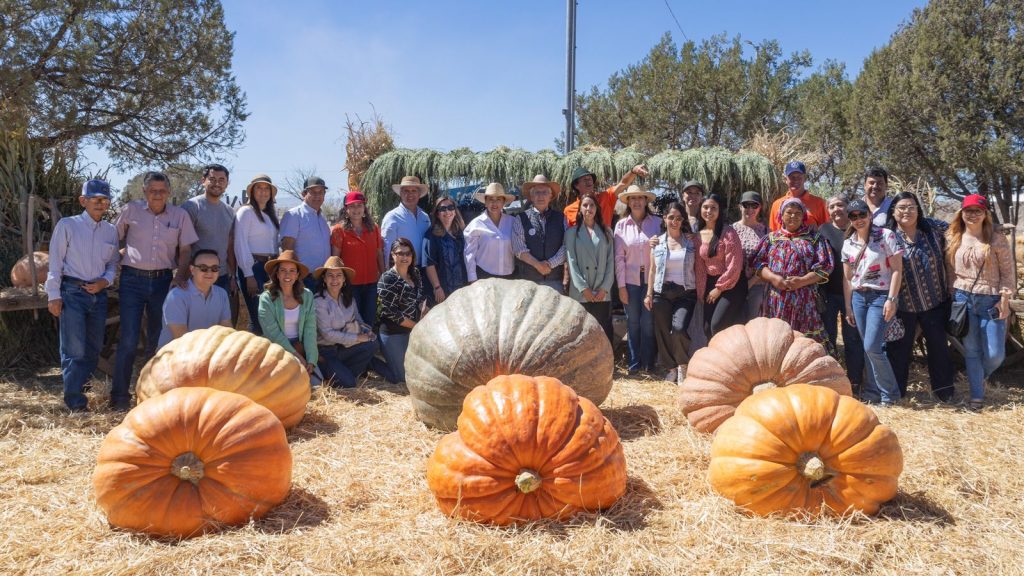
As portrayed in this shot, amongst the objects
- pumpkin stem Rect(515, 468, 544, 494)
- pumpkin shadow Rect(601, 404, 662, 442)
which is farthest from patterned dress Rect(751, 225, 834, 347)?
pumpkin stem Rect(515, 468, 544, 494)

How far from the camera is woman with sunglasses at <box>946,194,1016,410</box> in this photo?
512 centimetres

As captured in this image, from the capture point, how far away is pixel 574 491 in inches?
112

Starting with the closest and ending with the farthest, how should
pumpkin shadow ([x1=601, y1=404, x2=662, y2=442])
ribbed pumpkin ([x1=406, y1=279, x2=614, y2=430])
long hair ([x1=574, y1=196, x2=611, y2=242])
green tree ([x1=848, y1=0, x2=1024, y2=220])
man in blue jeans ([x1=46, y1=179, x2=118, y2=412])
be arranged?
ribbed pumpkin ([x1=406, y1=279, x2=614, y2=430]), pumpkin shadow ([x1=601, y1=404, x2=662, y2=442]), man in blue jeans ([x1=46, y1=179, x2=118, y2=412]), long hair ([x1=574, y1=196, x2=611, y2=242]), green tree ([x1=848, y1=0, x2=1024, y2=220])

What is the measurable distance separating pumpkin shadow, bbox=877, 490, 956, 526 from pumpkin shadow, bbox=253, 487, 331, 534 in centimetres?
264

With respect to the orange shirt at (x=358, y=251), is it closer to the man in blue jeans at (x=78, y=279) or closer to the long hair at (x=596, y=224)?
the man in blue jeans at (x=78, y=279)

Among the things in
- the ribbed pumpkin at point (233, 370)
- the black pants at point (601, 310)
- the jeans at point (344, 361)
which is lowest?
the jeans at point (344, 361)

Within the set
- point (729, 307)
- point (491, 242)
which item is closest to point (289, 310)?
point (491, 242)

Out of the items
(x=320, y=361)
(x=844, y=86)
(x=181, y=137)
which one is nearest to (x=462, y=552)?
(x=320, y=361)

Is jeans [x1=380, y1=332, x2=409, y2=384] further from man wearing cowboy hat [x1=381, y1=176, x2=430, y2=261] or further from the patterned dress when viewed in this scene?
the patterned dress

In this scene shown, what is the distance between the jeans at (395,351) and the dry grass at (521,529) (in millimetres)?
1716

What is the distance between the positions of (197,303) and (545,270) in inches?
118

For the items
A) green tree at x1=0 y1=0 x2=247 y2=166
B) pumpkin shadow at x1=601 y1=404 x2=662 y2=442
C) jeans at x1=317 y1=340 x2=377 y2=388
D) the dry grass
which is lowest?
the dry grass

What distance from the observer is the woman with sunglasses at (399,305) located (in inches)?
234

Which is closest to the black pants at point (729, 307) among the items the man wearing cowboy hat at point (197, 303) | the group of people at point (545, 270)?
the group of people at point (545, 270)
